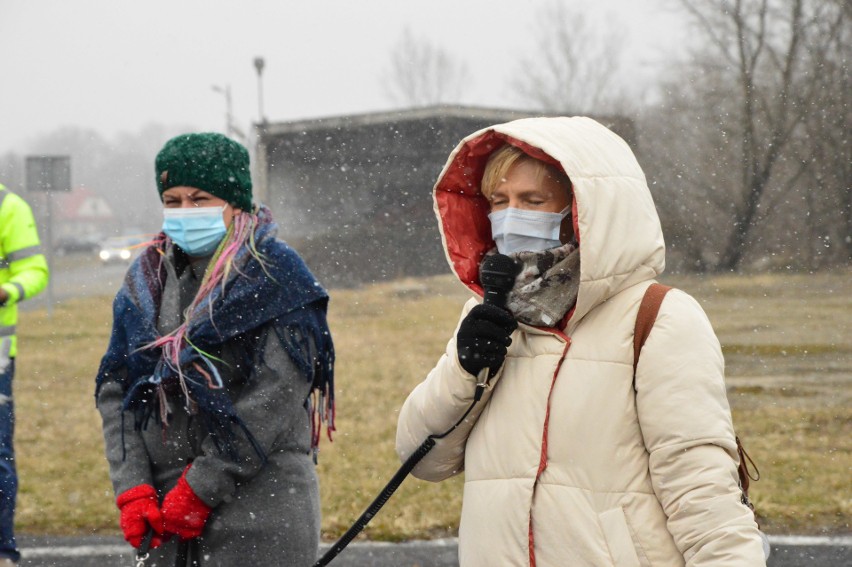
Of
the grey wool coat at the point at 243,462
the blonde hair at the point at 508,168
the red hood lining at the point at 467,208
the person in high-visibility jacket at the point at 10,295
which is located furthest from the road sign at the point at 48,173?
the blonde hair at the point at 508,168

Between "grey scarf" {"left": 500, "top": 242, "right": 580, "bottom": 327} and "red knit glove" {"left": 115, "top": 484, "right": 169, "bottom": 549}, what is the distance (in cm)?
136

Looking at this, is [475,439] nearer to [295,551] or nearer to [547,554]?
[547,554]

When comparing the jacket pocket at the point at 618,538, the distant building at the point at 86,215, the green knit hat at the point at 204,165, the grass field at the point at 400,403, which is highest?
the green knit hat at the point at 204,165

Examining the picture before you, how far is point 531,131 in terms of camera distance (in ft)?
7.43

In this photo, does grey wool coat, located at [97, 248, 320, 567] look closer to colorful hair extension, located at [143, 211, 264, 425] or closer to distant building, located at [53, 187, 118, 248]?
colorful hair extension, located at [143, 211, 264, 425]

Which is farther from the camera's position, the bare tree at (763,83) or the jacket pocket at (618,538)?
the bare tree at (763,83)

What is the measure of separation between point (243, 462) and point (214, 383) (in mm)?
258

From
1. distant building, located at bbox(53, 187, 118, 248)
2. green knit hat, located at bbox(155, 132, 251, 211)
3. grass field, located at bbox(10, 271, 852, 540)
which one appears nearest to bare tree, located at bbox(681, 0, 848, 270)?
grass field, located at bbox(10, 271, 852, 540)

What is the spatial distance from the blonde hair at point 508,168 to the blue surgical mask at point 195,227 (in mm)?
1114

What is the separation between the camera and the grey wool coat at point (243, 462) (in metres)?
2.98

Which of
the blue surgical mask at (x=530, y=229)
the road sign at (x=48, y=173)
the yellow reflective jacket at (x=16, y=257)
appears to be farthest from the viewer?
the road sign at (x=48, y=173)

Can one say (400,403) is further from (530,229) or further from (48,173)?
(48,173)

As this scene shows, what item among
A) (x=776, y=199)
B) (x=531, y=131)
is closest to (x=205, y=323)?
(x=531, y=131)

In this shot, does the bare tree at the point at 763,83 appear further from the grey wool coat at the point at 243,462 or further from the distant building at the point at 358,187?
the grey wool coat at the point at 243,462
